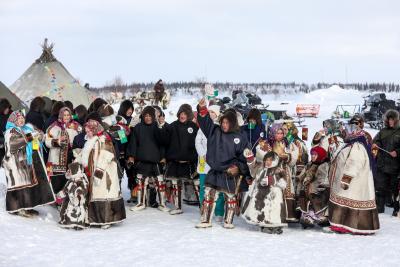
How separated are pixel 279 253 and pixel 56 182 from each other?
3.56m

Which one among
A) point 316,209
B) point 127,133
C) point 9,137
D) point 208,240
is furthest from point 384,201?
point 9,137

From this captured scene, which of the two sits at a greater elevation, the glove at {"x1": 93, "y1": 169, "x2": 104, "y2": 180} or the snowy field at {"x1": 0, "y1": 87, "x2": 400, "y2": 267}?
the glove at {"x1": 93, "y1": 169, "x2": 104, "y2": 180}

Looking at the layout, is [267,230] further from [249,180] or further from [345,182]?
[345,182]

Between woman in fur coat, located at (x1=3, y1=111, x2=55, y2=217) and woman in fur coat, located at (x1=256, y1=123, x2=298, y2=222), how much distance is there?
9.37ft

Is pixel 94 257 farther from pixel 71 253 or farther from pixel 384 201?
pixel 384 201

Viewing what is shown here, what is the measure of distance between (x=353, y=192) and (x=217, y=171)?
5.60 ft

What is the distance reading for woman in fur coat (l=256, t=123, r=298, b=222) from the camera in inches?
267

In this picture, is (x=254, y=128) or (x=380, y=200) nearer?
(x=254, y=128)

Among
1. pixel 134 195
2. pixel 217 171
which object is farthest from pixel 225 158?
pixel 134 195

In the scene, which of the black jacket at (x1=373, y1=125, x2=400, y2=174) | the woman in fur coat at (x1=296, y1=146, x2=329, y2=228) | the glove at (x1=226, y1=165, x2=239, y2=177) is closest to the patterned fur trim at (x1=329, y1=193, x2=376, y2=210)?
the woman in fur coat at (x1=296, y1=146, x2=329, y2=228)

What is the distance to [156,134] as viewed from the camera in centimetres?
774

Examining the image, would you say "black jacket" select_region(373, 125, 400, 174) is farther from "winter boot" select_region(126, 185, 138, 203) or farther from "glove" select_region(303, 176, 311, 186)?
"winter boot" select_region(126, 185, 138, 203)

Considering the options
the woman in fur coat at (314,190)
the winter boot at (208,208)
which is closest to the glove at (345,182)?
the woman in fur coat at (314,190)

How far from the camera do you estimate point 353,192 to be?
6.52m
